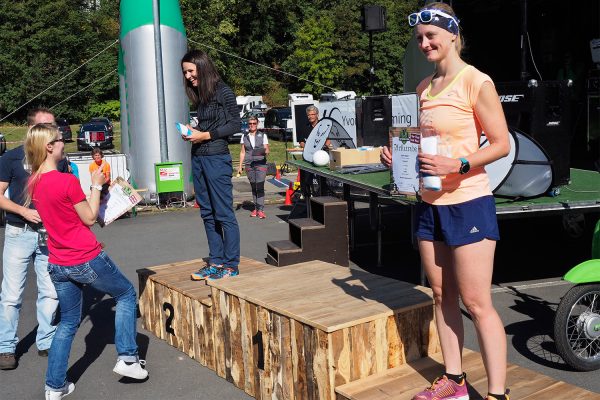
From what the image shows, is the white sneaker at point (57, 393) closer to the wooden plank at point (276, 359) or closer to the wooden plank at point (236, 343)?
the wooden plank at point (236, 343)

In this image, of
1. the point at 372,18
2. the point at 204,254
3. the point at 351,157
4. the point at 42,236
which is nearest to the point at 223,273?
the point at 42,236

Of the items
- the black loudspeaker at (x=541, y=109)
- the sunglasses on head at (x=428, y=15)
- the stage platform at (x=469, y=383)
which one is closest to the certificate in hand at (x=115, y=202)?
the stage platform at (x=469, y=383)

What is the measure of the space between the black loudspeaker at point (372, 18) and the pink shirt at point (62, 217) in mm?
8761

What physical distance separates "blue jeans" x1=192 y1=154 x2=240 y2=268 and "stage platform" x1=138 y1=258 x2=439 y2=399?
34 cm

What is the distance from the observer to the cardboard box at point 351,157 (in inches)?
380

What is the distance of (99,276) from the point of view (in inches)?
180

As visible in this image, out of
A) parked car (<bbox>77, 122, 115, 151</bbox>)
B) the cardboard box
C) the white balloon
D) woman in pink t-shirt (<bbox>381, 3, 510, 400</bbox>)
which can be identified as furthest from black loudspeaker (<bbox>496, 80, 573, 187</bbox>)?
parked car (<bbox>77, 122, 115, 151</bbox>)

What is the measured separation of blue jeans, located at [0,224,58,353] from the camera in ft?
17.5

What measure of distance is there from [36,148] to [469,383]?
300 cm

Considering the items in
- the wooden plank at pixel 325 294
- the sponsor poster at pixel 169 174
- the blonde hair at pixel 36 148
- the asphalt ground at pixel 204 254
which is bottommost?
the asphalt ground at pixel 204 254

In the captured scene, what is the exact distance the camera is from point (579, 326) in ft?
16.1

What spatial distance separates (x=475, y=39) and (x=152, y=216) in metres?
7.16

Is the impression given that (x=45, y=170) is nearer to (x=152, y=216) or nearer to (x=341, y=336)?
(x=341, y=336)

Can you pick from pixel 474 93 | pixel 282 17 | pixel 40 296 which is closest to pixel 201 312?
pixel 40 296
